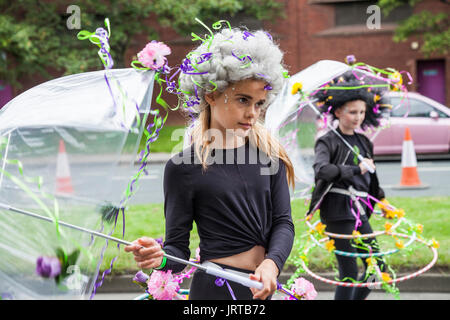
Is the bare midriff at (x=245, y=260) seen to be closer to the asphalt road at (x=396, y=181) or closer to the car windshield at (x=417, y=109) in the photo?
the asphalt road at (x=396, y=181)

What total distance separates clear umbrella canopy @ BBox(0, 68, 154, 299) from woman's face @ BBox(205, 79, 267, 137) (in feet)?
1.12

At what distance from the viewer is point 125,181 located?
6.55 feet

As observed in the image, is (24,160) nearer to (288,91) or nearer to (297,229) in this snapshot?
(288,91)

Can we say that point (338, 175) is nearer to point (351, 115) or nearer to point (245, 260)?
point (351, 115)

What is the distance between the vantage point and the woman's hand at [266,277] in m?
2.09

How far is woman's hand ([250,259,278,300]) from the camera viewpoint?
2.09 metres

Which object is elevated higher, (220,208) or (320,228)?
(220,208)

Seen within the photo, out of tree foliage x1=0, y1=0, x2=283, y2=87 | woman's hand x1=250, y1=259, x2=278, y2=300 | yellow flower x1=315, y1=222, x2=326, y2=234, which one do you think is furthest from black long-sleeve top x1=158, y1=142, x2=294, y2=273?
tree foliage x1=0, y1=0, x2=283, y2=87

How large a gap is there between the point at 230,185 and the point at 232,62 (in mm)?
481

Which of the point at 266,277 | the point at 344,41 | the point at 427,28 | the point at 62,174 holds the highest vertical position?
the point at 427,28

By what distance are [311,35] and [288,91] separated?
17643 mm

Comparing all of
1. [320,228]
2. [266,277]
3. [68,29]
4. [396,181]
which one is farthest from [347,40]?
[266,277]

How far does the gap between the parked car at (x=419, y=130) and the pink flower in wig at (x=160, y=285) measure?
11264 millimetres

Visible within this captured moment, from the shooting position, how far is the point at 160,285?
2.48 m
